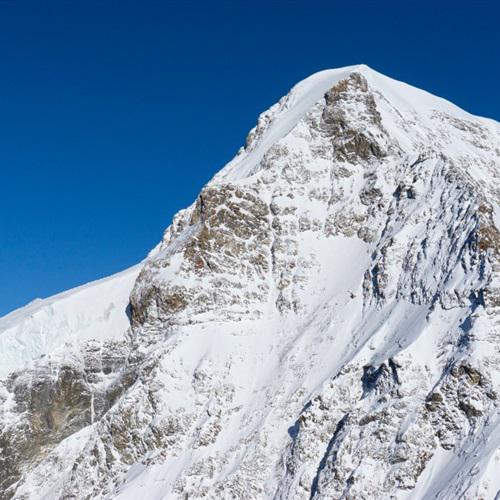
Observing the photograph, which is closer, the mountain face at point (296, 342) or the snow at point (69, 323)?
the mountain face at point (296, 342)

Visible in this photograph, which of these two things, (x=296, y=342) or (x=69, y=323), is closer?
(x=296, y=342)

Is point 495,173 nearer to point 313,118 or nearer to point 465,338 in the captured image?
point 313,118

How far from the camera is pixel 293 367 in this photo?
96500mm

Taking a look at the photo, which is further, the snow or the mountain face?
the snow

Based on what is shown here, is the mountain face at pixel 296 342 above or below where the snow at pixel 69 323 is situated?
below

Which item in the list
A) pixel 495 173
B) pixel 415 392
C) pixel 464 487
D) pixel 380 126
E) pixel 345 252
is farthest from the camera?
pixel 495 173

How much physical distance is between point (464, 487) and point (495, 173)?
55549mm

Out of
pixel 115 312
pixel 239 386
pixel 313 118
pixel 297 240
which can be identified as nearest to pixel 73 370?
pixel 115 312

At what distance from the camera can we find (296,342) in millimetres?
99062

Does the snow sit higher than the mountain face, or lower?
higher

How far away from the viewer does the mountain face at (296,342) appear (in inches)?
3265

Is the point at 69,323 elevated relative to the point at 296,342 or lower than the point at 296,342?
elevated

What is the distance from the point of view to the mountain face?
272ft

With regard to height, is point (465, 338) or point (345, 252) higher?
point (345, 252)
